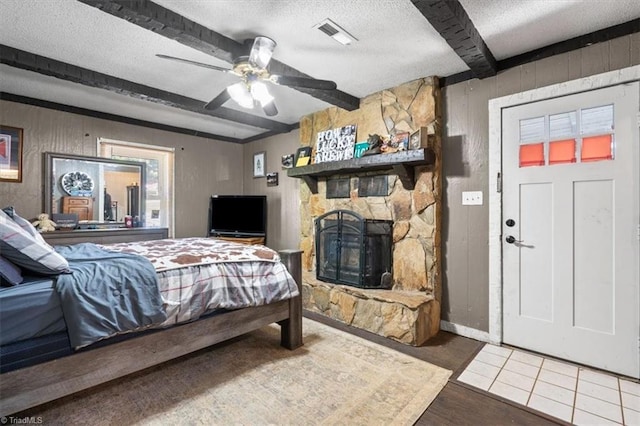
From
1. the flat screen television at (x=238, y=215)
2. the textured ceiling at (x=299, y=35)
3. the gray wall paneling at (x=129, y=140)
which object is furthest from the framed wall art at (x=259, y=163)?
the textured ceiling at (x=299, y=35)

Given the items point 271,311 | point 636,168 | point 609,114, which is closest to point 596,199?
point 636,168

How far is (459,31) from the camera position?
1.98 meters

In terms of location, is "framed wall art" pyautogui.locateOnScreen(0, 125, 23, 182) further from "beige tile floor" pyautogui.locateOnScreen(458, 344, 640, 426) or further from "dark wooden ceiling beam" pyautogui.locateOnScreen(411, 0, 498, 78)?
"beige tile floor" pyautogui.locateOnScreen(458, 344, 640, 426)

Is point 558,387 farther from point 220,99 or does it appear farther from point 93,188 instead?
point 93,188

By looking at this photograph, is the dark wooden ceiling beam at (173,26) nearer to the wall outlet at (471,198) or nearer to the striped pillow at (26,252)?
the striped pillow at (26,252)

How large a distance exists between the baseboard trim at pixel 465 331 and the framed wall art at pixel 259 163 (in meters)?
3.50

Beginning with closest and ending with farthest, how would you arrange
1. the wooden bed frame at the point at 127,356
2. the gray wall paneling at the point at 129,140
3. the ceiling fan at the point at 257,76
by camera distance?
the wooden bed frame at the point at 127,356, the ceiling fan at the point at 257,76, the gray wall paneling at the point at 129,140

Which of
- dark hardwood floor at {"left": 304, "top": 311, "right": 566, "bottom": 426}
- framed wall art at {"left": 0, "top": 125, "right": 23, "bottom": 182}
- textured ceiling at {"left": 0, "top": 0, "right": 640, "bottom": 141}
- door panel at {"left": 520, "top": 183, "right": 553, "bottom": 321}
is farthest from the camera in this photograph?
framed wall art at {"left": 0, "top": 125, "right": 23, "bottom": 182}

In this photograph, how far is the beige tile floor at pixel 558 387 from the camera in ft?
5.58

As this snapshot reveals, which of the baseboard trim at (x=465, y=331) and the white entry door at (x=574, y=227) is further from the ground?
the white entry door at (x=574, y=227)

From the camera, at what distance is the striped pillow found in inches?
55.3

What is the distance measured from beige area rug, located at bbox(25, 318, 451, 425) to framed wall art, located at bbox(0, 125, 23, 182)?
9.76 ft

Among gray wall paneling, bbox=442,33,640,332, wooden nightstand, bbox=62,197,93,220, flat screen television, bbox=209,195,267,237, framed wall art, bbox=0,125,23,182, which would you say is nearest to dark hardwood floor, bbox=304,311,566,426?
gray wall paneling, bbox=442,33,640,332

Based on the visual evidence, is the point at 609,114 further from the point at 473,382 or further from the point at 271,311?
the point at 271,311
